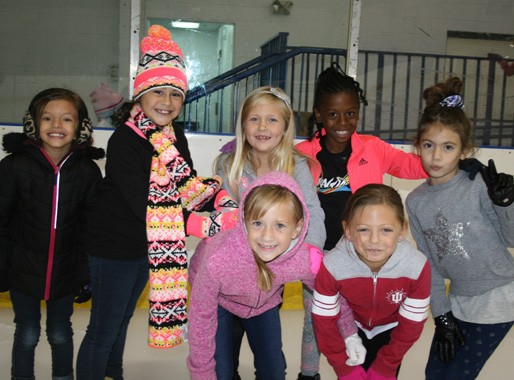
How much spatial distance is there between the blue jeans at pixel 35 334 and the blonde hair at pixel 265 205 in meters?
0.77

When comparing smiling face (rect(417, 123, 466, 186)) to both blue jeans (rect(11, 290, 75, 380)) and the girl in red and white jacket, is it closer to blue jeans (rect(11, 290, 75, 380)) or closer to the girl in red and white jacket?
the girl in red and white jacket

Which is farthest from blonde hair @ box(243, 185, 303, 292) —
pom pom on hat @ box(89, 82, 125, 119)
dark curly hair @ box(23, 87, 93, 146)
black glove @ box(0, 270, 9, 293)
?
pom pom on hat @ box(89, 82, 125, 119)

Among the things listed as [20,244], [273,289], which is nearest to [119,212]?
[20,244]

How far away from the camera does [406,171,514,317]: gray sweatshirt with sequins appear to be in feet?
4.80

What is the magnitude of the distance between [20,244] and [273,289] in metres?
0.91

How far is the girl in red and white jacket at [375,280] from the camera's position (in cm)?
142

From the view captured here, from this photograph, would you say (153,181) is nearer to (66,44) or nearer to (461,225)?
(461,225)

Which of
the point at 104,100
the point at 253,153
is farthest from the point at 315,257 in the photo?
the point at 104,100

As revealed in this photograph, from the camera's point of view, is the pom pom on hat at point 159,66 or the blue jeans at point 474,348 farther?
the pom pom on hat at point 159,66

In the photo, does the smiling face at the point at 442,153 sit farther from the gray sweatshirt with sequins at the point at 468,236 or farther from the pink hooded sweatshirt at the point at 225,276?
the pink hooded sweatshirt at the point at 225,276

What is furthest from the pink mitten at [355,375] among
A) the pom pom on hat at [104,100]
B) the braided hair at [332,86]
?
the pom pom on hat at [104,100]

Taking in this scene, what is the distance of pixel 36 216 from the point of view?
1.61m

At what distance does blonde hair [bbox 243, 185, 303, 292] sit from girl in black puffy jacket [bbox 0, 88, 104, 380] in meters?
0.65

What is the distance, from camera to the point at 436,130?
5.04 ft
